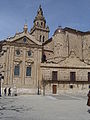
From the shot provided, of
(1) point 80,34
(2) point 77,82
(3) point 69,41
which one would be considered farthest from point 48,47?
(2) point 77,82

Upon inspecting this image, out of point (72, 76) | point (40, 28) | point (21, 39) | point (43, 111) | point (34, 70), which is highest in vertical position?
point (40, 28)

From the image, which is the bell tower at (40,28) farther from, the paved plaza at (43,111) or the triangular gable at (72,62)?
the paved plaza at (43,111)

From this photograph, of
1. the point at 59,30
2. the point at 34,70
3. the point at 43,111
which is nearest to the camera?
the point at 43,111

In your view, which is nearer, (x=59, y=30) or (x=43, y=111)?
(x=43, y=111)

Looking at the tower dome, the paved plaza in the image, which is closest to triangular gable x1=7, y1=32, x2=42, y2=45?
the tower dome

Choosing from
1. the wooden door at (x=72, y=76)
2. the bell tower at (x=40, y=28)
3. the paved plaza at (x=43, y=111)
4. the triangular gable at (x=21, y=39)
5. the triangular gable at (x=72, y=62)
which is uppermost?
the bell tower at (x=40, y=28)

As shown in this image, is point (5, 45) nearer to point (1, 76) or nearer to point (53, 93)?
point (1, 76)

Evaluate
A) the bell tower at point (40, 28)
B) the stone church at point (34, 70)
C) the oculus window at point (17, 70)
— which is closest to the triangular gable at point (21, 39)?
the stone church at point (34, 70)

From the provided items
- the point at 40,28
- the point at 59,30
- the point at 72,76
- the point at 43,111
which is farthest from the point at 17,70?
the point at 40,28

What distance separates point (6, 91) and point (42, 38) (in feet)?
109

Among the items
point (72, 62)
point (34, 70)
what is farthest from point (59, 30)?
point (34, 70)

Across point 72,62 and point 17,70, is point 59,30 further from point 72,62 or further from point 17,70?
point 17,70

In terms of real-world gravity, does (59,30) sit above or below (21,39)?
above

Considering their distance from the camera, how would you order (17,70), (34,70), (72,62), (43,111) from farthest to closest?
(72,62), (34,70), (17,70), (43,111)
